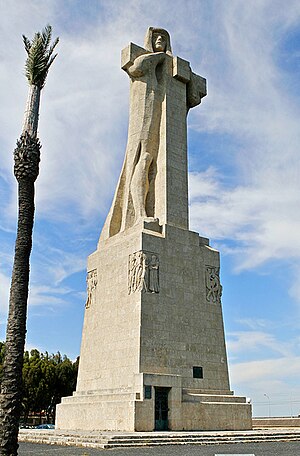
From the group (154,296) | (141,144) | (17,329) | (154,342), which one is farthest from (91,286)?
(17,329)

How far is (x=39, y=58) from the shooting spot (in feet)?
37.0

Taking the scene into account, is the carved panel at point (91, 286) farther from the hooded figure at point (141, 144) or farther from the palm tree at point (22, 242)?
the palm tree at point (22, 242)

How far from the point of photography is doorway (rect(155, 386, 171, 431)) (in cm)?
1805

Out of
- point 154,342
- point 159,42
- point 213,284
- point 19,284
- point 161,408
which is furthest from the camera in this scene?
point 159,42

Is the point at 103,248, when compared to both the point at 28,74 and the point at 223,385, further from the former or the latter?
the point at 28,74

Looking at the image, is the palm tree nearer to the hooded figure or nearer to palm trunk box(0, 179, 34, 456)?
palm trunk box(0, 179, 34, 456)

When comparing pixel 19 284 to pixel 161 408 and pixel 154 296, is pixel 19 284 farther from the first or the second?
pixel 154 296

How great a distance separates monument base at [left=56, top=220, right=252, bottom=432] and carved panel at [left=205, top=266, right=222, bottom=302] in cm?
4

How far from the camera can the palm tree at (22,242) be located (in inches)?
341

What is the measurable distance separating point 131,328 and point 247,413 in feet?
17.9

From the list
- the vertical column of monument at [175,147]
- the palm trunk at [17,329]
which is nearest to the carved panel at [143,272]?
the vertical column of monument at [175,147]

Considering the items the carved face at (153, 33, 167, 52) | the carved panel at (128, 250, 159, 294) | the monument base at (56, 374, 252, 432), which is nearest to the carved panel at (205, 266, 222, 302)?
the carved panel at (128, 250, 159, 294)

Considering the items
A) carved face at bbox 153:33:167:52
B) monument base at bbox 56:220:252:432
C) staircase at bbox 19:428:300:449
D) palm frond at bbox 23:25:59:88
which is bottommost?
staircase at bbox 19:428:300:449

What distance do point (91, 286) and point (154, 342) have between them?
491 centimetres
